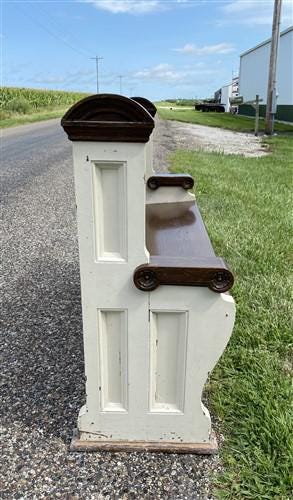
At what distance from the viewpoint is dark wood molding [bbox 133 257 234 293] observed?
5.16ft

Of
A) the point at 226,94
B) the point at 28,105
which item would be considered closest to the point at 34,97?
the point at 28,105

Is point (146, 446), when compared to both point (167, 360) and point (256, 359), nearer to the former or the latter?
point (167, 360)

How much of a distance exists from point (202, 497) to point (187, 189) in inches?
74.4

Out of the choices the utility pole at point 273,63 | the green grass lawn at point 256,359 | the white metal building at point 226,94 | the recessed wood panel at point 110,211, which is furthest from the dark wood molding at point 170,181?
the white metal building at point 226,94

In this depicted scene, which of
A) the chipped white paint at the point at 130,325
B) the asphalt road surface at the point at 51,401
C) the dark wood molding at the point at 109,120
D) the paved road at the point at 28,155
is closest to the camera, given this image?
the dark wood molding at the point at 109,120

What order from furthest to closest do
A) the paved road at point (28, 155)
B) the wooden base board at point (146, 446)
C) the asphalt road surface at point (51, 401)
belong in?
the paved road at point (28, 155) < the wooden base board at point (146, 446) < the asphalt road surface at point (51, 401)

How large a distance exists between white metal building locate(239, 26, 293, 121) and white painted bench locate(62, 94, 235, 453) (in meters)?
28.9

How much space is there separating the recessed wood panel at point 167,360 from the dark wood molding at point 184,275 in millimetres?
139

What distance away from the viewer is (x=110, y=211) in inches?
60.4

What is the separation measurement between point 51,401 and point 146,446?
530 mm

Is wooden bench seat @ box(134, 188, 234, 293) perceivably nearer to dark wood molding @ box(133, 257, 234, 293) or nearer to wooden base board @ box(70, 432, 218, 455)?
dark wood molding @ box(133, 257, 234, 293)

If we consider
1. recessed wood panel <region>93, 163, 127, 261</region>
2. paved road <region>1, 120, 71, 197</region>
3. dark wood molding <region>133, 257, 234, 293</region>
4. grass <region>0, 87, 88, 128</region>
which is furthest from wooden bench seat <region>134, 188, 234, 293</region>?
grass <region>0, 87, 88, 128</region>

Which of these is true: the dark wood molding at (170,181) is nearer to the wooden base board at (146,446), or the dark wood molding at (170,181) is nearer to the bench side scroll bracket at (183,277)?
the bench side scroll bracket at (183,277)

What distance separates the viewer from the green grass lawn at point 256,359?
167 centimetres
